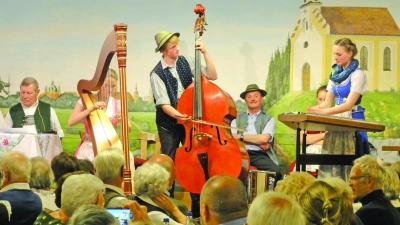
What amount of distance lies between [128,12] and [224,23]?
1.17 meters

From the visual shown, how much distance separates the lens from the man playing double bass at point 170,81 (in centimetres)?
639

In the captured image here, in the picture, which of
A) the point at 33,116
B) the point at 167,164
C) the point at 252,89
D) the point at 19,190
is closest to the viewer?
the point at 19,190

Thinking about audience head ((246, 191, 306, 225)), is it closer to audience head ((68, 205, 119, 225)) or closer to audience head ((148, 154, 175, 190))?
audience head ((68, 205, 119, 225))

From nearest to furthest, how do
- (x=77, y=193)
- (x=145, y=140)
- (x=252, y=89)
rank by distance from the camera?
(x=77, y=193) < (x=252, y=89) < (x=145, y=140)

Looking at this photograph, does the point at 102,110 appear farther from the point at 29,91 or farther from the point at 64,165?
the point at 29,91

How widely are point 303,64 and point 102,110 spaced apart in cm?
301

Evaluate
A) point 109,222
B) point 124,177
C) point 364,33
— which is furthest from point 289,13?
point 109,222

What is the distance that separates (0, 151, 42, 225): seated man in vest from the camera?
3.89m

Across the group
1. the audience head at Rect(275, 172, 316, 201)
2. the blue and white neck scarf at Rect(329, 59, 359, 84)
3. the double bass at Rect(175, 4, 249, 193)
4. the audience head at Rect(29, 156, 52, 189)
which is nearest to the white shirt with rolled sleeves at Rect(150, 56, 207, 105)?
the double bass at Rect(175, 4, 249, 193)

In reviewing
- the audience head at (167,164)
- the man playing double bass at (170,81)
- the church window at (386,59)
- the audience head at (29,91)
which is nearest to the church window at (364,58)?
the church window at (386,59)

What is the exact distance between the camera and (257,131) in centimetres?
748

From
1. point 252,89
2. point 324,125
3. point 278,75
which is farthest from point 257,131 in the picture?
point 324,125

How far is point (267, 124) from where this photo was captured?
24.5 feet

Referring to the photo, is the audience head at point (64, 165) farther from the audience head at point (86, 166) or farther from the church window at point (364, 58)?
the church window at point (364, 58)
